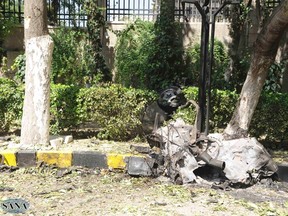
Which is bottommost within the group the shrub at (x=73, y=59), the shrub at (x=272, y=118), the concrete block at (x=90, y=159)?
the concrete block at (x=90, y=159)

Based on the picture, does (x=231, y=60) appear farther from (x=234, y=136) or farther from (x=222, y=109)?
(x=234, y=136)

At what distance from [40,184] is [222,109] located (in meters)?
3.11

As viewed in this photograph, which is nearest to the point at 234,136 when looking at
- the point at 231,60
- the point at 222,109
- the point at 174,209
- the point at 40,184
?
the point at 222,109

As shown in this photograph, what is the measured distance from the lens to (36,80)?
6137mm

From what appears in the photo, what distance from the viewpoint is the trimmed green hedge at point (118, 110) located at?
22.0 ft

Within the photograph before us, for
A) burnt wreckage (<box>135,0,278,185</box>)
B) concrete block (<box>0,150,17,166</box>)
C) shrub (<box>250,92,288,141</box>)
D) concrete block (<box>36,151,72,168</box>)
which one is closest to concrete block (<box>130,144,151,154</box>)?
burnt wreckage (<box>135,0,278,185</box>)

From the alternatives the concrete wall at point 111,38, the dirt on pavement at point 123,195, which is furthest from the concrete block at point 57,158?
the concrete wall at point 111,38

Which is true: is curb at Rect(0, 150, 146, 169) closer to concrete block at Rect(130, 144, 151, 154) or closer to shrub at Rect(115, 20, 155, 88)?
concrete block at Rect(130, 144, 151, 154)

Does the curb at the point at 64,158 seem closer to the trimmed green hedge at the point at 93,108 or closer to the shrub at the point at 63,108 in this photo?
the trimmed green hedge at the point at 93,108

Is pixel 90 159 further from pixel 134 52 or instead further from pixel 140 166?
pixel 134 52

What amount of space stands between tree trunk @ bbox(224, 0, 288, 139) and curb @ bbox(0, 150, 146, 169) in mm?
1546

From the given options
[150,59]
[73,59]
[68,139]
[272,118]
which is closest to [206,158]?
[272,118]

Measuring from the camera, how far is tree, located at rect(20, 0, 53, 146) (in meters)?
6.08

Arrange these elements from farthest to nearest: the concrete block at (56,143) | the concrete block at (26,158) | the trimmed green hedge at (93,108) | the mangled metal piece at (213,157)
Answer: the trimmed green hedge at (93,108)
the concrete block at (56,143)
the concrete block at (26,158)
the mangled metal piece at (213,157)
